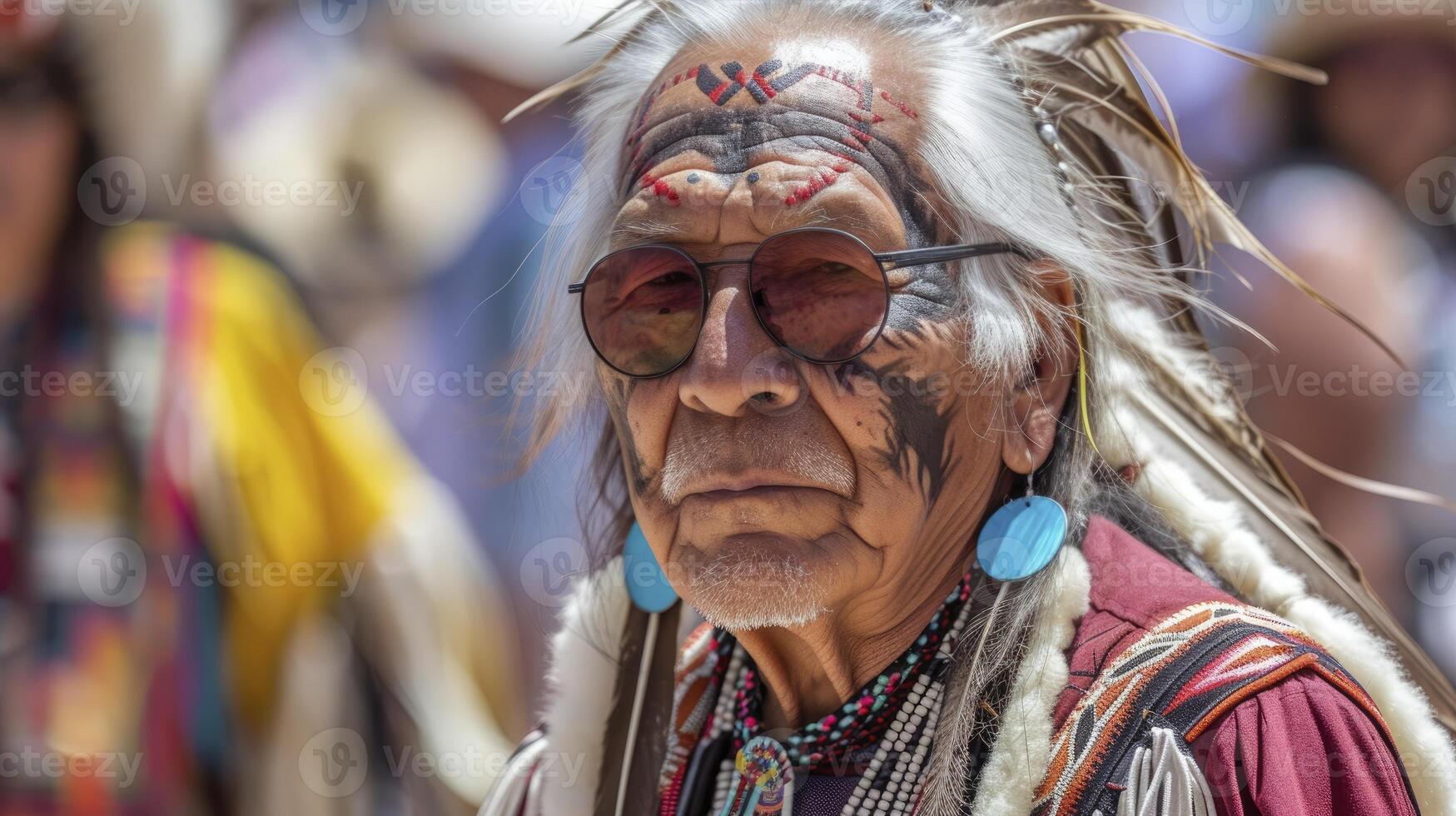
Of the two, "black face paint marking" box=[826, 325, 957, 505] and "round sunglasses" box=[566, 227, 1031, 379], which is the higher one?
"round sunglasses" box=[566, 227, 1031, 379]

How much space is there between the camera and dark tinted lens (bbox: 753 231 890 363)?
166 centimetres

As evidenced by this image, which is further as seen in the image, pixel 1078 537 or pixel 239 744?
pixel 239 744

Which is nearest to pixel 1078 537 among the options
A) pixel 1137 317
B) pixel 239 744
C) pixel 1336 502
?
Answer: pixel 1137 317

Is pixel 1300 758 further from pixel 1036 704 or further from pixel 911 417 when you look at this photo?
pixel 911 417

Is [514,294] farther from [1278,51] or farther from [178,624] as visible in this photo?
[1278,51]

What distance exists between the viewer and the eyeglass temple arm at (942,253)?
5.52ft

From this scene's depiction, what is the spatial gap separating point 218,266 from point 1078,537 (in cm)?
287

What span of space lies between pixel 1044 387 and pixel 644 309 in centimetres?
57

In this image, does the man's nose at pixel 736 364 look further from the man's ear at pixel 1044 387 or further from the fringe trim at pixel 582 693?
the fringe trim at pixel 582 693

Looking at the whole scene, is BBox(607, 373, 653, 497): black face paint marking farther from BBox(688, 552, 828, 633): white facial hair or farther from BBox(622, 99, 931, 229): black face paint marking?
BBox(622, 99, 931, 229): black face paint marking

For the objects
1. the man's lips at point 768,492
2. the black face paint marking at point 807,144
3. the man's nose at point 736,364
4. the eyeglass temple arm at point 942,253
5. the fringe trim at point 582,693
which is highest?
the black face paint marking at point 807,144

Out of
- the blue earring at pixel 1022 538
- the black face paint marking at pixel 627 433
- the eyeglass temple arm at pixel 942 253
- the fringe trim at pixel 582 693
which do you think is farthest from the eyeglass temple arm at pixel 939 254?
the fringe trim at pixel 582 693

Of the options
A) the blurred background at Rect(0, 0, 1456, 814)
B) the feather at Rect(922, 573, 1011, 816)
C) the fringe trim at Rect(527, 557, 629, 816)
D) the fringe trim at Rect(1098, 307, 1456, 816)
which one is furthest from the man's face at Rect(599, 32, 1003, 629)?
the blurred background at Rect(0, 0, 1456, 814)

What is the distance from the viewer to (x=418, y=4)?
4.44 m
